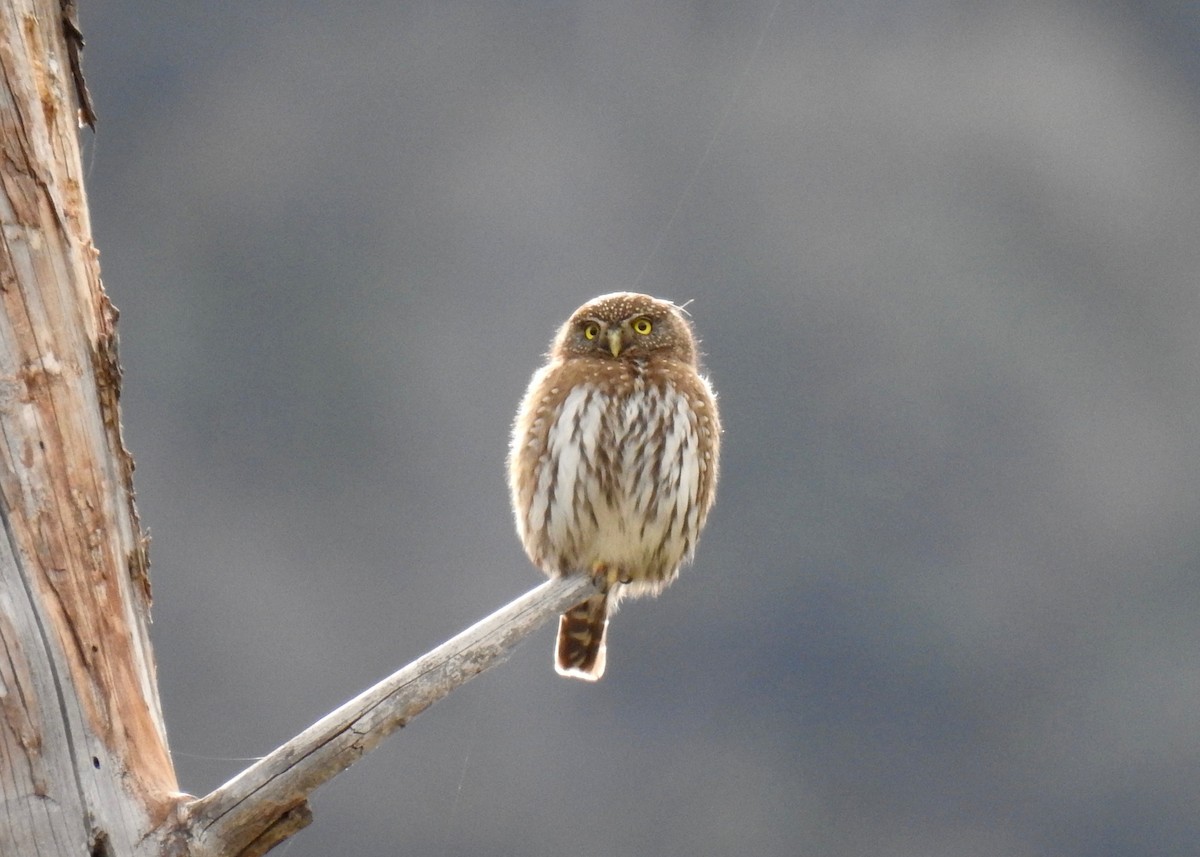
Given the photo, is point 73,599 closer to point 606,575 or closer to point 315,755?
point 315,755

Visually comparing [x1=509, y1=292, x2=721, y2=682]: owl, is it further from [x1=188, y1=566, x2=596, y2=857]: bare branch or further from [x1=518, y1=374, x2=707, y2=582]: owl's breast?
[x1=188, y1=566, x2=596, y2=857]: bare branch

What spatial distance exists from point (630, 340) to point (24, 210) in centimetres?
187

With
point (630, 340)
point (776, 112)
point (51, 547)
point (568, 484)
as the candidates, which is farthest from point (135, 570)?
point (776, 112)

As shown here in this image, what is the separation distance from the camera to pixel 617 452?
4242mm

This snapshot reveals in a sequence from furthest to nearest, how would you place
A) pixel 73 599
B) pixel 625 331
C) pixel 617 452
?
pixel 625 331 < pixel 617 452 < pixel 73 599

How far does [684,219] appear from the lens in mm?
10352

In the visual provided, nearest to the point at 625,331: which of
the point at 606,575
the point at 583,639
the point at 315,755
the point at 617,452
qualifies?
the point at 617,452

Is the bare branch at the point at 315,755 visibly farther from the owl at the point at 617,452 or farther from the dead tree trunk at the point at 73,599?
the owl at the point at 617,452

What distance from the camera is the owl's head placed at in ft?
14.5

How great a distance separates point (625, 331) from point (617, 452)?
1.27 feet

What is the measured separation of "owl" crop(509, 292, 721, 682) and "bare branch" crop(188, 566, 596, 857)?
106 cm

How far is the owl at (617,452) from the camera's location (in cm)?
424

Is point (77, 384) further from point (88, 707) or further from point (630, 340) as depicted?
point (630, 340)

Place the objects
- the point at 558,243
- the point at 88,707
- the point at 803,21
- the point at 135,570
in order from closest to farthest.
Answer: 1. the point at 88,707
2. the point at 135,570
3. the point at 558,243
4. the point at 803,21
